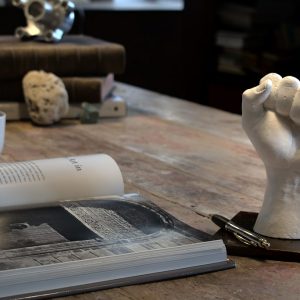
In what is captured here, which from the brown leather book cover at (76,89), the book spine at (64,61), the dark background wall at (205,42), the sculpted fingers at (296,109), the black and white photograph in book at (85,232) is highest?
the sculpted fingers at (296,109)

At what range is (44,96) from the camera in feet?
4.97

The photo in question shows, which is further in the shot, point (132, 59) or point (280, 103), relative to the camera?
point (132, 59)

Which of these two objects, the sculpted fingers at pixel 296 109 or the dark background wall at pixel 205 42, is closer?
the sculpted fingers at pixel 296 109

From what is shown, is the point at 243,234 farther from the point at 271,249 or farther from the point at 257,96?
the point at 257,96

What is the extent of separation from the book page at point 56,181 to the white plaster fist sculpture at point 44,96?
565 millimetres

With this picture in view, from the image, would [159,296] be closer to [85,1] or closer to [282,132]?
[282,132]

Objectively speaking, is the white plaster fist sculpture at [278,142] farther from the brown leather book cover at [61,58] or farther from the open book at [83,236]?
the brown leather book cover at [61,58]

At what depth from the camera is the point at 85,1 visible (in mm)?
3037

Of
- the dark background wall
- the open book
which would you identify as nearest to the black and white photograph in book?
the open book

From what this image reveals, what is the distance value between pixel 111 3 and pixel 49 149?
1972 mm

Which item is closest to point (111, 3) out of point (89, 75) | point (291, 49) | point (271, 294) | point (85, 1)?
point (85, 1)

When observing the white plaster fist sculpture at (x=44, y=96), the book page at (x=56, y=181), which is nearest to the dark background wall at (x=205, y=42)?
the white plaster fist sculpture at (x=44, y=96)

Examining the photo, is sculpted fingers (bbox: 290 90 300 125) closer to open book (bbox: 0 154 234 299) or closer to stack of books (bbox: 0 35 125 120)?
open book (bbox: 0 154 234 299)

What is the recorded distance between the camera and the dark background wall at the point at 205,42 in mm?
2951
